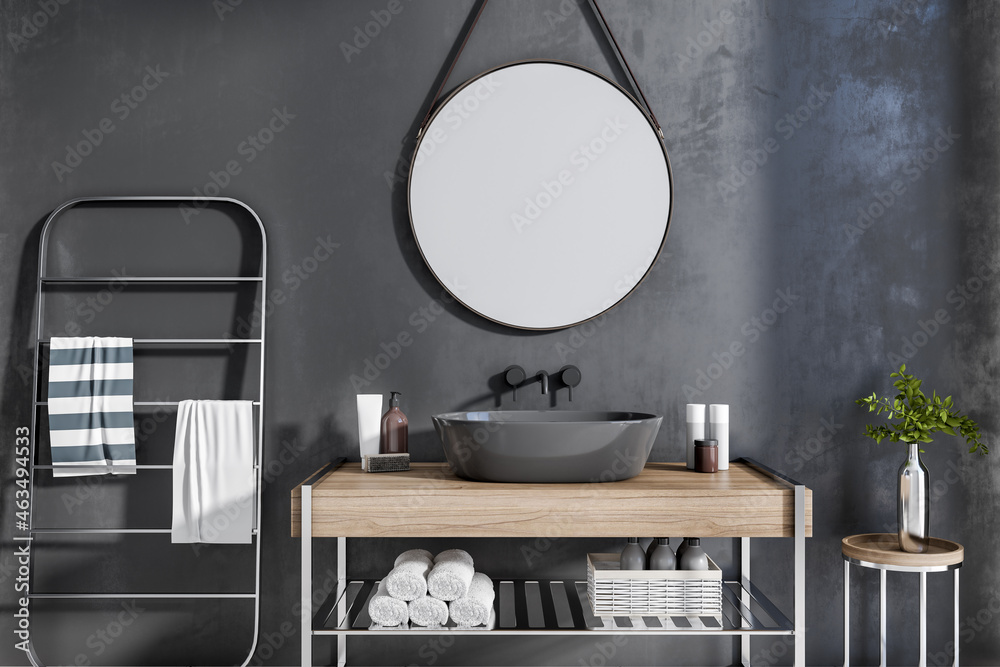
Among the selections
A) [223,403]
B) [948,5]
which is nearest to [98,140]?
[223,403]

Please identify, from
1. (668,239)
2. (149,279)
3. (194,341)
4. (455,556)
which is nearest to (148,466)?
(194,341)

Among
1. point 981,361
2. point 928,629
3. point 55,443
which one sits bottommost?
point 928,629

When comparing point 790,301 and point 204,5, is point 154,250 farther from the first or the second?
point 790,301

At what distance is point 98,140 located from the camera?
2508 mm

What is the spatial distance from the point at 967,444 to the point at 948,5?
4.83ft

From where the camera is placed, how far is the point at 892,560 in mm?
2129

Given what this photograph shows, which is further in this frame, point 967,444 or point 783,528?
point 967,444

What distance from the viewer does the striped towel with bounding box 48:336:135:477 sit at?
92.4 inches

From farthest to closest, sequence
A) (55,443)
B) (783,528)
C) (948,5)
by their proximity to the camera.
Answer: (948,5) < (55,443) < (783,528)

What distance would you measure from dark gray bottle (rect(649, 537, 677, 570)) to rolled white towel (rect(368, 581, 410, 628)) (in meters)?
0.69
